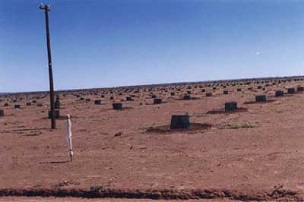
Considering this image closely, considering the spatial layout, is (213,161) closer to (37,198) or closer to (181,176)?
(181,176)

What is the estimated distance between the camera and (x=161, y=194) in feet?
33.0

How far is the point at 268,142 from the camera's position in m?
16.2

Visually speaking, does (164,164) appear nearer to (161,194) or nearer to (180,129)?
(161,194)

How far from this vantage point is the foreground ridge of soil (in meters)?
9.47

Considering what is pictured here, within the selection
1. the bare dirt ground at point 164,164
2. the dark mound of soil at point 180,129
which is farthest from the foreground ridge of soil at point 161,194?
the dark mound of soil at point 180,129

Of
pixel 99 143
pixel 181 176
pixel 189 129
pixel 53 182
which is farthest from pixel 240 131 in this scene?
pixel 53 182

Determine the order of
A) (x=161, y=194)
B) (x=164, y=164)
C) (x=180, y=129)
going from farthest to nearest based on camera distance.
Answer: (x=180, y=129) → (x=164, y=164) → (x=161, y=194)

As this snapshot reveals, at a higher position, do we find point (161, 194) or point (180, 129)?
point (180, 129)

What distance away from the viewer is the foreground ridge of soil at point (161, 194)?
947cm

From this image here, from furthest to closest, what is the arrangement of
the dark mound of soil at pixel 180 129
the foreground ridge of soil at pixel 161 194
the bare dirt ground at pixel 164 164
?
1. the dark mound of soil at pixel 180 129
2. the bare dirt ground at pixel 164 164
3. the foreground ridge of soil at pixel 161 194

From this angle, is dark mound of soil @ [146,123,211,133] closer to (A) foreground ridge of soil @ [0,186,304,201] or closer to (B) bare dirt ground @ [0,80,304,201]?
(B) bare dirt ground @ [0,80,304,201]

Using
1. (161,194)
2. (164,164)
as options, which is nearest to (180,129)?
(164,164)

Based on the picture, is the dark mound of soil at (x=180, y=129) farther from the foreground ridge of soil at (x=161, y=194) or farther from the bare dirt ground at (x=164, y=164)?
the foreground ridge of soil at (x=161, y=194)

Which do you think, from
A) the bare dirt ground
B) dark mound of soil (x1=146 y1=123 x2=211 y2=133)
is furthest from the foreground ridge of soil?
dark mound of soil (x1=146 y1=123 x2=211 y2=133)
